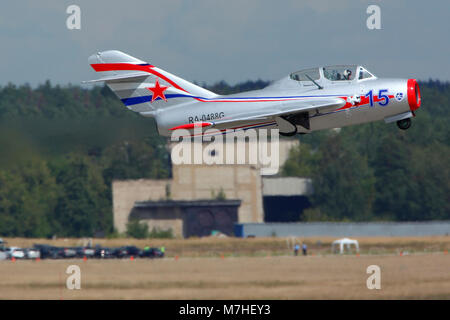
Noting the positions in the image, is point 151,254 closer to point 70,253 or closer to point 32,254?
point 70,253

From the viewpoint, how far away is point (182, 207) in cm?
7669

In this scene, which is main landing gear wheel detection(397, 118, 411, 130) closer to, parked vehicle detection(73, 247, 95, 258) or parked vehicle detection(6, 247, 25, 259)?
parked vehicle detection(73, 247, 95, 258)

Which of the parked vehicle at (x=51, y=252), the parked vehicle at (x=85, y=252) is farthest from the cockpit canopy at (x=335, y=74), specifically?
the parked vehicle at (x=51, y=252)

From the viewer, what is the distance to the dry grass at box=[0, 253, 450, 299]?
3468cm

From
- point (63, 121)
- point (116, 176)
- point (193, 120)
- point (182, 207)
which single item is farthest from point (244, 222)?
point (193, 120)

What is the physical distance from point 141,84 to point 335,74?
637 cm

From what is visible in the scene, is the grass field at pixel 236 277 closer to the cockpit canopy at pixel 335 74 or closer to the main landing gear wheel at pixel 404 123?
the main landing gear wheel at pixel 404 123

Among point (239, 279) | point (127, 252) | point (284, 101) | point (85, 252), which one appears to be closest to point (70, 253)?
point (85, 252)

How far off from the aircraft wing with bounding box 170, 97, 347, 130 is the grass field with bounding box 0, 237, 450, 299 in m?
10.3

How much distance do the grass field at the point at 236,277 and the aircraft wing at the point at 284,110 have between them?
404 inches

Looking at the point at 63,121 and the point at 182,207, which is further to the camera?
the point at 182,207

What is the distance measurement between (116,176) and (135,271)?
3517cm

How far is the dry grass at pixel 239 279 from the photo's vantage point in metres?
34.7

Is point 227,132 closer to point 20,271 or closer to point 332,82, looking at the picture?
point 332,82
